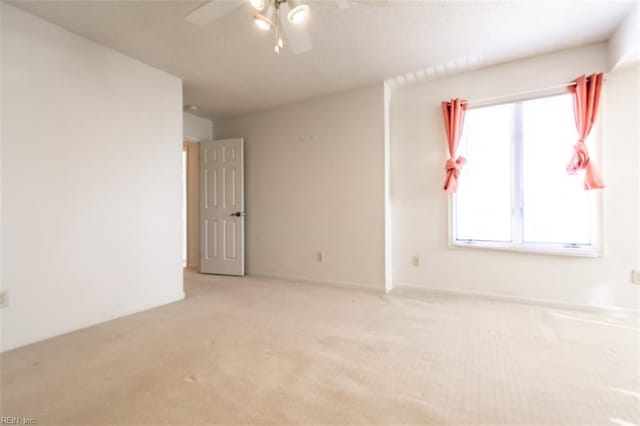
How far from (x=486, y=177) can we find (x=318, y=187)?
6.47 feet

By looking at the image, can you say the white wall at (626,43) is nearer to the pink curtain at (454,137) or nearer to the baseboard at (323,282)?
the pink curtain at (454,137)

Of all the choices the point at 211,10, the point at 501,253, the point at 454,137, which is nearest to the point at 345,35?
the point at 211,10

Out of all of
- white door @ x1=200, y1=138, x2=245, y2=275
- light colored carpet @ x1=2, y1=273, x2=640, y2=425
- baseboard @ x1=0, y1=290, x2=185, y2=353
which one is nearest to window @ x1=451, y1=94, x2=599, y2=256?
light colored carpet @ x1=2, y1=273, x2=640, y2=425

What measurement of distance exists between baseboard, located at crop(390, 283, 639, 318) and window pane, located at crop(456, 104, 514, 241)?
605 millimetres

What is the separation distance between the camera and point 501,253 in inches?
123

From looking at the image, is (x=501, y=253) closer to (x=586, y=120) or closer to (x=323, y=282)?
(x=586, y=120)

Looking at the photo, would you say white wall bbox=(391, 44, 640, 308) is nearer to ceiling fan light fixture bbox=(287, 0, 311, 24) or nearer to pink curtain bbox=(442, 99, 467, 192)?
pink curtain bbox=(442, 99, 467, 192)

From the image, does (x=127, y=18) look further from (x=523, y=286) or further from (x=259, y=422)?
(x=523, y=286)

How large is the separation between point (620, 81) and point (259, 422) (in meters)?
3.86

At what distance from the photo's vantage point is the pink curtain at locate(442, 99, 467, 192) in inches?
126

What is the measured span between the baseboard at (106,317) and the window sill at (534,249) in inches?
124

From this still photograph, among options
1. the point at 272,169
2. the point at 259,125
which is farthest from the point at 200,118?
the point at 272,169

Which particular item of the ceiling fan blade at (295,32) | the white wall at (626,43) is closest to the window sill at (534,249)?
the white wall at (626,43)

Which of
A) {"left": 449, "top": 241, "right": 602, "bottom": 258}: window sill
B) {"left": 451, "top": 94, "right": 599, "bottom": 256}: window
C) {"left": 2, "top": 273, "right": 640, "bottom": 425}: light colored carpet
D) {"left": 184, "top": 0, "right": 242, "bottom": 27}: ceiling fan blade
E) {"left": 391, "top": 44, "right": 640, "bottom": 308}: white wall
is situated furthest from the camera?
{"left": 451, "top": 94, "right": 599, "bottom": 256}: window
